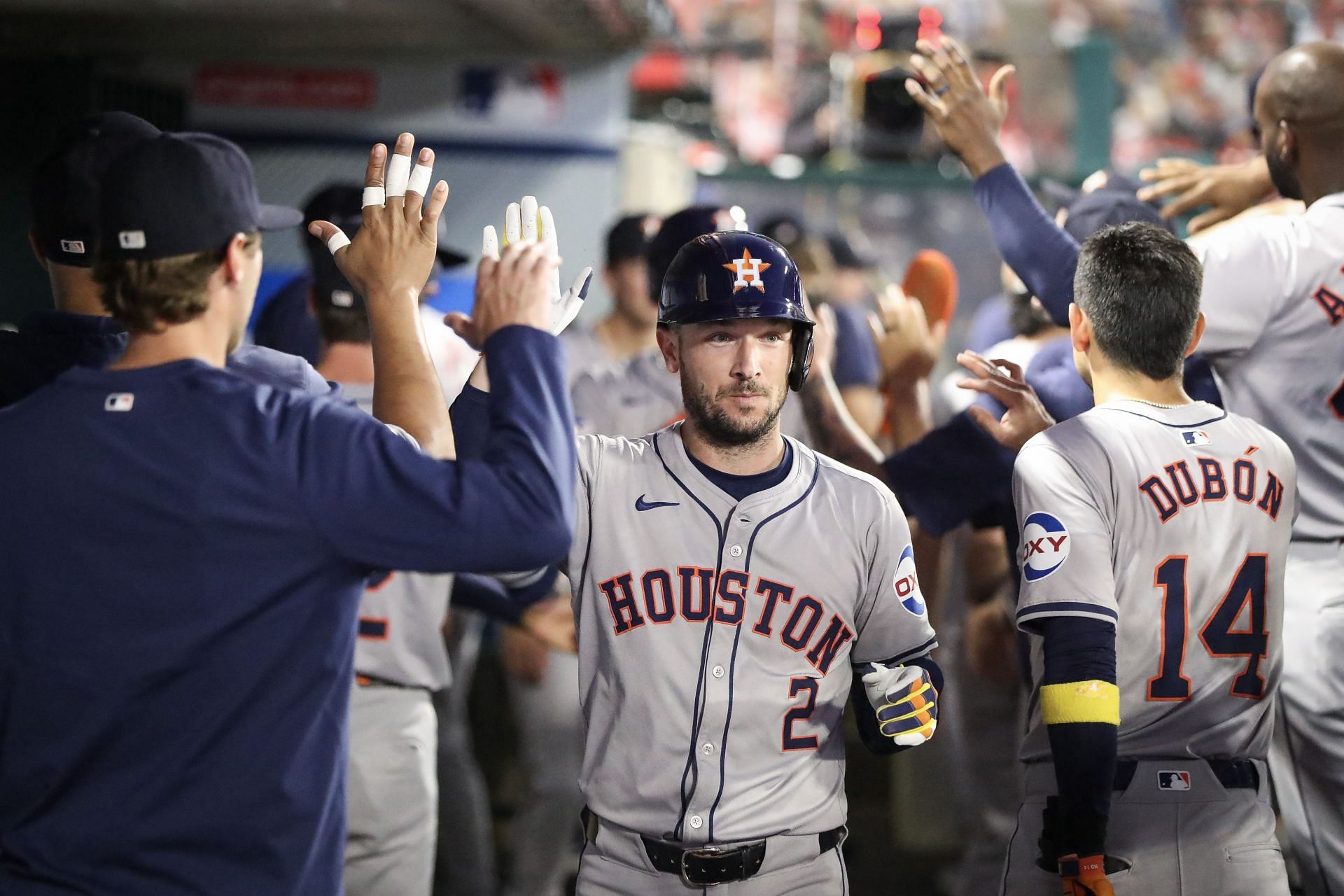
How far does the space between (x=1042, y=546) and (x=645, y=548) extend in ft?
2.51

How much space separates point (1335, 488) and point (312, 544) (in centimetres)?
236

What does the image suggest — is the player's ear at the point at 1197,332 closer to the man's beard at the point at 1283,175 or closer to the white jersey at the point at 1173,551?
the white jersey at the point at 1173,551

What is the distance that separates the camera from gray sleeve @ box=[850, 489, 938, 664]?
8.44 feet

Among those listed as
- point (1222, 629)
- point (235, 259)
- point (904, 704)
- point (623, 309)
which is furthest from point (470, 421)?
point (623, 309)

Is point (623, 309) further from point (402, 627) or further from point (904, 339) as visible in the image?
point (402, 627)

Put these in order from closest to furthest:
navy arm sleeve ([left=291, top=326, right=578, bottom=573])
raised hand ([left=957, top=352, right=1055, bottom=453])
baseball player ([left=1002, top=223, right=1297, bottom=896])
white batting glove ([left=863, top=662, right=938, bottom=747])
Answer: navy arm sleeve ([left=291, top=326, right=578, bottom=573]) < white batting glove ([left=863, top=662, right=938, bottom=747]) < baseball player ([left=1002, top=223, right=1297, bottom=896]) < raised hand ([left=957, top=352, right=1055, bottom=453])

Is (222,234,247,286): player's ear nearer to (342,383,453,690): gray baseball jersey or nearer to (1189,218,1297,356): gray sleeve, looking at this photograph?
(342,383,453,690): gray baseball jersey

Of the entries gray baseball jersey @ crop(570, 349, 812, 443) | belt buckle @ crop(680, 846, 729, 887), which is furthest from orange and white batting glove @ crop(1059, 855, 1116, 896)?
gray baseball jersey @ crop(570, 349, 812, 443)

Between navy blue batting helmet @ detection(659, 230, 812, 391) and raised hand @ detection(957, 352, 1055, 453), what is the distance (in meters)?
0.43

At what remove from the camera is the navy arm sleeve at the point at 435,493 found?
1863 mm

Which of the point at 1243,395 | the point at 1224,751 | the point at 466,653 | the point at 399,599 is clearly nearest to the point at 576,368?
the point at 466,653

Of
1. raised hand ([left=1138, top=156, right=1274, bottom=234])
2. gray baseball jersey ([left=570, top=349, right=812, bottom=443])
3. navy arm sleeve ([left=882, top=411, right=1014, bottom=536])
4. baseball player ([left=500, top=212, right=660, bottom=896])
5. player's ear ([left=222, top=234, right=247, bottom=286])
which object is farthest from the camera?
baseball player ([left=500, top=212, right=660, bottom=896])

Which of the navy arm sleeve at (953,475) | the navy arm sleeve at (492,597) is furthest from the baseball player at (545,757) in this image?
the navy arm sleeve at (953,475)

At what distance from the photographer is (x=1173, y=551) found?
8.36 ft
